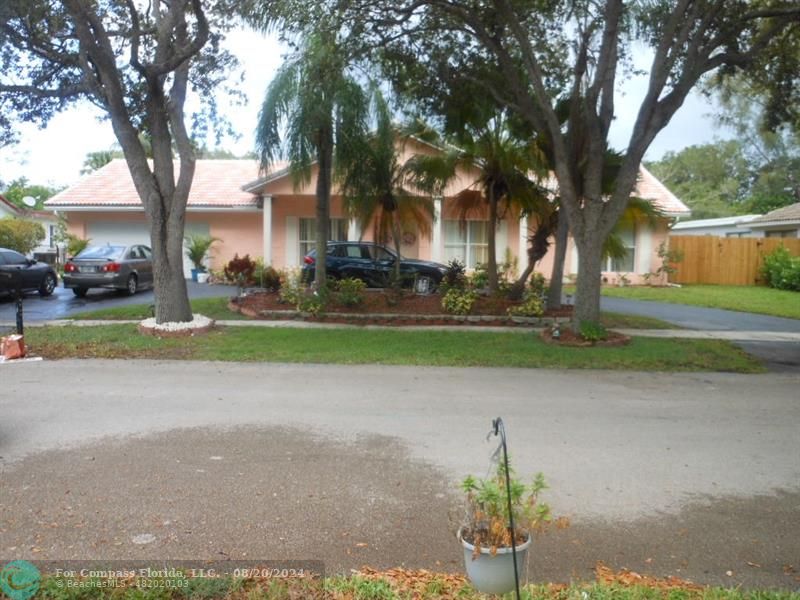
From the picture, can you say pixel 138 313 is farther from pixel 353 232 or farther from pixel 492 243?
pixel 353 232

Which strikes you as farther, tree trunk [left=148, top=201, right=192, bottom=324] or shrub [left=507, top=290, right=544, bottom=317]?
shrub [left=507, top=290, right=544, bottom=317]

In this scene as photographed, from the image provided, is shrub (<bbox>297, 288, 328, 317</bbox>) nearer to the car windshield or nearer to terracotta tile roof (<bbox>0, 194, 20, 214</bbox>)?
the car windshield

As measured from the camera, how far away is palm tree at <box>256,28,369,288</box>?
12594mm

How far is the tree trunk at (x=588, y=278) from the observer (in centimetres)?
1246

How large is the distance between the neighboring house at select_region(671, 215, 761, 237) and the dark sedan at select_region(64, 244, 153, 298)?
24295 mm

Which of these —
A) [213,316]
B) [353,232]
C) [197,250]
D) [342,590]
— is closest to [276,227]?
[197,250]

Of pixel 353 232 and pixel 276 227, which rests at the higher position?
pixel 276 227

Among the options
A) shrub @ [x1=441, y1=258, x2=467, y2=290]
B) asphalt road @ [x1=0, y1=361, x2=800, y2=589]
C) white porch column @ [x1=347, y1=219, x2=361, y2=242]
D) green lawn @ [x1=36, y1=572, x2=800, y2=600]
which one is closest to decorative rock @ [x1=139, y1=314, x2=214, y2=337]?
asphalt road @ [x1=0, y1=361, x2=800, y2=589]

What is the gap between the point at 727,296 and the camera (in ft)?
70.8

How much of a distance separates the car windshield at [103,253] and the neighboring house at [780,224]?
82.1ft

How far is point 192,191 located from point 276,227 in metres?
3.76

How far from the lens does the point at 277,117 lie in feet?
46.2

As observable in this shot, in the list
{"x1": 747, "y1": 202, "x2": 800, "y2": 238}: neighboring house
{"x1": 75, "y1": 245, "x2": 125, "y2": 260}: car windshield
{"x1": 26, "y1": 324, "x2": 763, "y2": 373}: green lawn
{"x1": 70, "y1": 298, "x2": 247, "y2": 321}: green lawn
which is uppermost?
{"x1": 747, "y1": 202, "x2": 800, "y2": 238}: neighboring house

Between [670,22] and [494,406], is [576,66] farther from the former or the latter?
[494,406]
